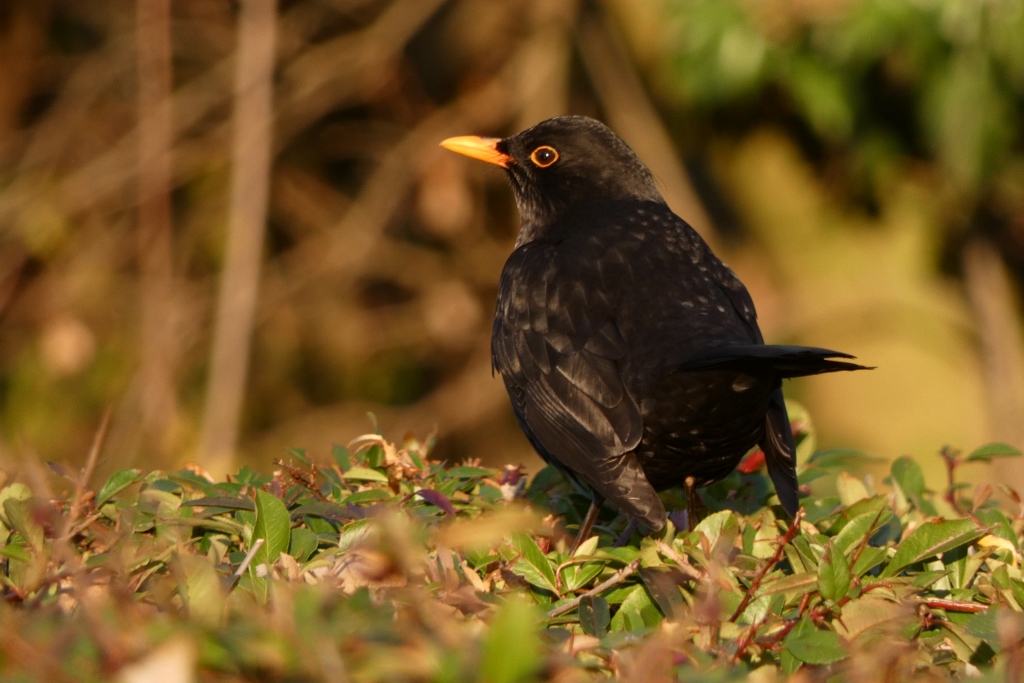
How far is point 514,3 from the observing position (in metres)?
9.01

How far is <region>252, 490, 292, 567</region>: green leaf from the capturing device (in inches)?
96.6

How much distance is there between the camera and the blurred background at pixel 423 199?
679cm

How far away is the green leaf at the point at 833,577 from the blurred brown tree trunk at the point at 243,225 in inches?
224

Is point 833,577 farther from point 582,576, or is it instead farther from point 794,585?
point 582,576

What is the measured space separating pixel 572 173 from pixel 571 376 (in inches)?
50.8

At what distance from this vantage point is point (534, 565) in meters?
2.57

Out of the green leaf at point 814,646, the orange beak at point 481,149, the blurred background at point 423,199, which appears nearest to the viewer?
the green leaf at point 814,646

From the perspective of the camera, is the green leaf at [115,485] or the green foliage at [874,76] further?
the green foliage at [874,76]

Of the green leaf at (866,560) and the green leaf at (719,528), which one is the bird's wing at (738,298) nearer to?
the green leaf at (719,528)

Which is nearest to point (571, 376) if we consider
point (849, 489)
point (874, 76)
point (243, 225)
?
point (849, 489)

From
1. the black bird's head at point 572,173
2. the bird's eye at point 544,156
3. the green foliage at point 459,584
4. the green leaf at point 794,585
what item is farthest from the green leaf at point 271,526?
the bird's eye at point 544,156

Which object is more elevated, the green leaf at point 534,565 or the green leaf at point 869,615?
the green leaf at point 534,565

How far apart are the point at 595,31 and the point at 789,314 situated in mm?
2685

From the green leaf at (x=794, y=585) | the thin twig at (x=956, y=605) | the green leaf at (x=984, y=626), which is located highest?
the green leaf at (x=794, y=585)
